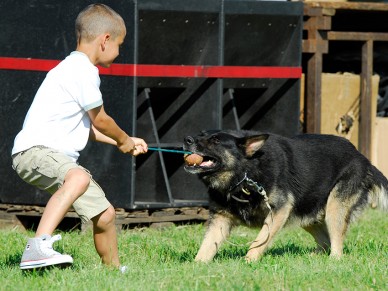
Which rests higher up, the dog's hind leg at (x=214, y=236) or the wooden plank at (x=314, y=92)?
the wooden plank at (x=314, y=92)

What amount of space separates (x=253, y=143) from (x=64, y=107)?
5.68 feet

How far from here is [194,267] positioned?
6.52 meters

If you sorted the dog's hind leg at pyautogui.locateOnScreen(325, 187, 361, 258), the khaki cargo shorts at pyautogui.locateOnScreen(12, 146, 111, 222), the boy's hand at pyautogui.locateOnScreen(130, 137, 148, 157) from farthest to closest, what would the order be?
the dog's hind leg at pyautogui.locateOnScreen(325, 187, 361, 258)
the boy's hand at pyautogui.locateOnScreen(130, 137, 148, 157)
the khaki cargo shorts at pyautogui.locateOnScreen(12, 146, 111, 222)

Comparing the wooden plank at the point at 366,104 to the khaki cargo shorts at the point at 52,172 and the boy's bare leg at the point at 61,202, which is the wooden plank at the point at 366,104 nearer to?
the khaki cargo shorts at the point at 52,172

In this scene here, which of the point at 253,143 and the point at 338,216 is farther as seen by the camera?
the point at 338,216

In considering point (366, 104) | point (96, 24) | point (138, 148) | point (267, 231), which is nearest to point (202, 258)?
point (267, 231)

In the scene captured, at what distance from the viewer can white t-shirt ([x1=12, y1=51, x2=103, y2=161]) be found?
614 centimetres

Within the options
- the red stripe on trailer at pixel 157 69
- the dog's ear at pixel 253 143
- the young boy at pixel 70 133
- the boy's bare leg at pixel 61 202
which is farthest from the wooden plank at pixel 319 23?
the boy's bare leg at pixel 61 202

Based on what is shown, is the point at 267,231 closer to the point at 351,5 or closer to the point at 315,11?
the point at 315,11

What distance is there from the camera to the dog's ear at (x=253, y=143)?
7.22 m

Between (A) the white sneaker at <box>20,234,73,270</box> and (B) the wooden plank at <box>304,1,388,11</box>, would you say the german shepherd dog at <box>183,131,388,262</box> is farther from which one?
A: (B) the wooden plank at <box>304,1,388,11</box>

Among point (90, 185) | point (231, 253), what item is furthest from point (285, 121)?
point (90, 185)

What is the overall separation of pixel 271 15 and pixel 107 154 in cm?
234

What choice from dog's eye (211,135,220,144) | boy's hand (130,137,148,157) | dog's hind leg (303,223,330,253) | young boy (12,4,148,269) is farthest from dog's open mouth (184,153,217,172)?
dog's hind leg (303,223,330,253)
